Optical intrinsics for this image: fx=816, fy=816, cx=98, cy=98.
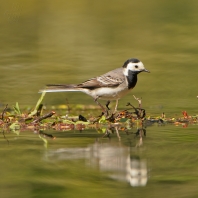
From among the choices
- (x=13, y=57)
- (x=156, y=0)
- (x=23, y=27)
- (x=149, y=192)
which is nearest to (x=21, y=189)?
(x=149, y=192)

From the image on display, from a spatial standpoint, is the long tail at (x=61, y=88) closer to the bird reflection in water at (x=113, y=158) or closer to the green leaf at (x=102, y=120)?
the green leaf at (x=102, y=120)

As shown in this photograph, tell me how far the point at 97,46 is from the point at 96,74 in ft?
12.8

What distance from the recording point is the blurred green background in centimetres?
1220

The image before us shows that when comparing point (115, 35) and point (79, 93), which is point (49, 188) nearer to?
point (79, 93)

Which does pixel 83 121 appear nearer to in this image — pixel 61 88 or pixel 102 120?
pixel 102 120

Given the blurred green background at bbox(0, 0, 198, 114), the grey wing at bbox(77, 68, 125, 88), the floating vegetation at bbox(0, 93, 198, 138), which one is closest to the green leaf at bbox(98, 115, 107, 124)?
the floating vegetation at bbox(0, 93, 198, 138)

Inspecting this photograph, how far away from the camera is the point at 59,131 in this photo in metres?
9.05

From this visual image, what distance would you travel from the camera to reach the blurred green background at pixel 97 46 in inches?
480

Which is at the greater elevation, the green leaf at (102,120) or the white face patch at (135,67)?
the white face patch at (135,67)

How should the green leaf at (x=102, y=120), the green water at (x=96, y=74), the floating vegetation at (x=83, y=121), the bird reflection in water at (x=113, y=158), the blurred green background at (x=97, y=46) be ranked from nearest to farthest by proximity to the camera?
the green water at (x=96, y=74)
the bird reflection in water at (x=113, y=158)
the floating vegetation at (x=83, y=121)
the green leaf at (x=102, y=120)
the blurred green background at (x=97, y=46)

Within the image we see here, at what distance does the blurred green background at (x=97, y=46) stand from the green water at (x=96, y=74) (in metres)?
0.02

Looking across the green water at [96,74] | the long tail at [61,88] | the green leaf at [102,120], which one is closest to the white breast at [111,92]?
the long tail at [61,88]

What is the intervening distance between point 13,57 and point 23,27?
185 inches

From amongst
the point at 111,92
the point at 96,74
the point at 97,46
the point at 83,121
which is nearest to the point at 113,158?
the point at 83,121
